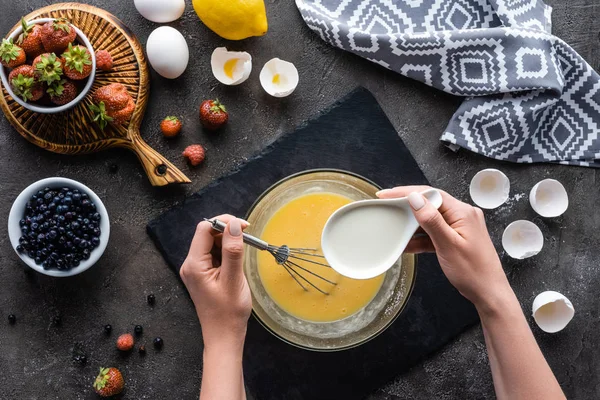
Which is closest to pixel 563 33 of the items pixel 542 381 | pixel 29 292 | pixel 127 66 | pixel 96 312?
pixel 542 381

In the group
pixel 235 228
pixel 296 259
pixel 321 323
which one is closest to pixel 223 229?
pixel 235 228

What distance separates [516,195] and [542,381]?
62 cm

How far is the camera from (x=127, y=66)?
1739mm

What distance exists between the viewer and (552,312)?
6.00 feet

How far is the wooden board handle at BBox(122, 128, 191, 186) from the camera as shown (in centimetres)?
174

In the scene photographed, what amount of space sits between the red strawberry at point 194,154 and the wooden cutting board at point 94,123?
0.18 feet

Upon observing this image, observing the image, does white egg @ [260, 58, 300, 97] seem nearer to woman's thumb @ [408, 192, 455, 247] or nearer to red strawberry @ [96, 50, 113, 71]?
red strawberry @ [96, 50, 113, 71]

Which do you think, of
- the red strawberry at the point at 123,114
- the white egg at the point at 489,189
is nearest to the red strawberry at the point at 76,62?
the red strawberry at the point at 123,114

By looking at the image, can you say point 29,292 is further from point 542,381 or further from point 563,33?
point 563,33

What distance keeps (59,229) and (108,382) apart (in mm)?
446

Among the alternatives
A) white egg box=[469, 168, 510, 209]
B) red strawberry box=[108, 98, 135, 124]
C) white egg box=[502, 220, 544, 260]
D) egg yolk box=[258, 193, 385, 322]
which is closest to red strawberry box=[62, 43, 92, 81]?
red strawberry box=[108, 98, 135, 124]

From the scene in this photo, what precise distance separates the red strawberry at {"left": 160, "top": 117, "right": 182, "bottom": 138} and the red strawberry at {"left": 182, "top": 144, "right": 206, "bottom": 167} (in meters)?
0.06

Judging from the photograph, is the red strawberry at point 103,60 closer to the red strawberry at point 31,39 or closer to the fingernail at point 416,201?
the red strawberry at point 31,39

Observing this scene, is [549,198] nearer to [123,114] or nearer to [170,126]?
[170,126]
